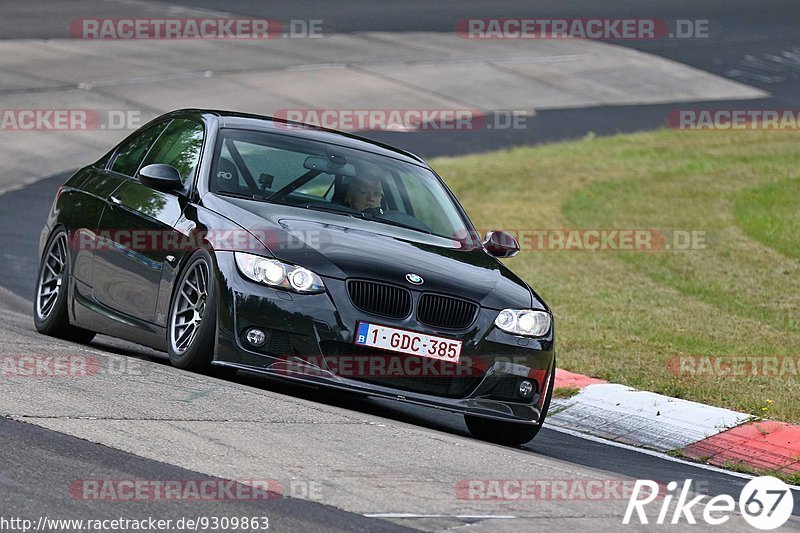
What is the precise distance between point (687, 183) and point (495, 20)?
15.0 metres

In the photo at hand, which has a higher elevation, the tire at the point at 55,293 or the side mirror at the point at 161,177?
the side mirror at the point at 161,177

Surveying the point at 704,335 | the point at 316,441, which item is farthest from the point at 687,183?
the point at 316,441

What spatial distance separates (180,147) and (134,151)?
692mm

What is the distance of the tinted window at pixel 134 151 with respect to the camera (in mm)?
10039

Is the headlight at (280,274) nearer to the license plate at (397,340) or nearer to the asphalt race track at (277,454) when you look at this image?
the license plate at (397,340)

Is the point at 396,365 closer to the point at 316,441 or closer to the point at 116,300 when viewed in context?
the point at 316,441

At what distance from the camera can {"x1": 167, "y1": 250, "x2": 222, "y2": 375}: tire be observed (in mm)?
8211
